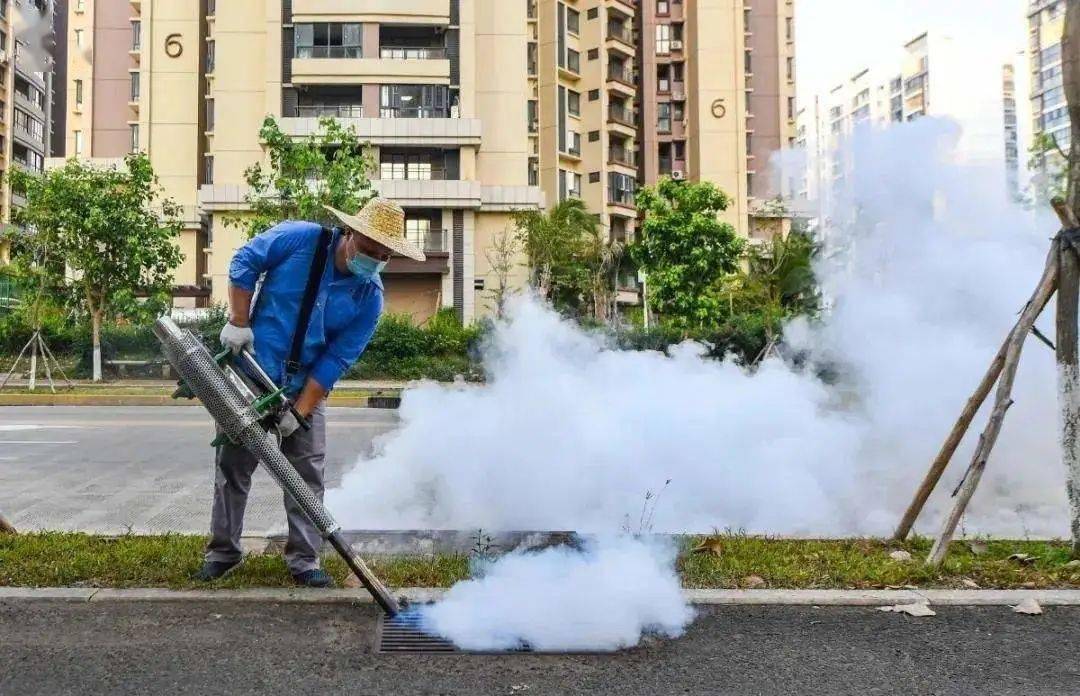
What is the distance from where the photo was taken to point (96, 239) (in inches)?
851

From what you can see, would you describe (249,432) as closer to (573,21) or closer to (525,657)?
(525,657)

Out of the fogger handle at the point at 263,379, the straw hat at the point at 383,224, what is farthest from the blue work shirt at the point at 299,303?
the straw hat at the point at 383,224

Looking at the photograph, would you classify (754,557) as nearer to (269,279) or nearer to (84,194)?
(269,279)

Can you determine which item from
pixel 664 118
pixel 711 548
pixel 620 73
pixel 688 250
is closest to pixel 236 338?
pixel 711 548

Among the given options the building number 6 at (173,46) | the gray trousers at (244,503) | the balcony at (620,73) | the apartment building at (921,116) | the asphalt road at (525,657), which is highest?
the balcony at (620,73)

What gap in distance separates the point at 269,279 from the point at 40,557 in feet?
6.72

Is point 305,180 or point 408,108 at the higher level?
point 408,108

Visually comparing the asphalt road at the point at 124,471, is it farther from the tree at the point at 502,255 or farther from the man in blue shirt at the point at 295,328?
the tree at the point at 502,255

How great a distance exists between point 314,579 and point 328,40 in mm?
34648

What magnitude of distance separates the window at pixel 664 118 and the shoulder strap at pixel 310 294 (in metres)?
50.7

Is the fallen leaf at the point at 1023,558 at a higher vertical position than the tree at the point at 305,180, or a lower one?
lower

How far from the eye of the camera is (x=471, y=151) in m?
35.4

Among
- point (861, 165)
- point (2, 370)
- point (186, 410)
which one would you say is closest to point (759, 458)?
point (861, 165)

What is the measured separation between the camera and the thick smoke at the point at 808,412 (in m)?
5.48
